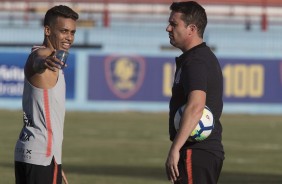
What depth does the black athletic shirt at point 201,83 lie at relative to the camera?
245 inches

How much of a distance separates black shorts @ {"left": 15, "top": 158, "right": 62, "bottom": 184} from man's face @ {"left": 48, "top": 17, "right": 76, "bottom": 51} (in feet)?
2.62

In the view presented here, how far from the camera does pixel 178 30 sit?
6410 millimetres

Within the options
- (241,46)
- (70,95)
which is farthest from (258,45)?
(70,95)

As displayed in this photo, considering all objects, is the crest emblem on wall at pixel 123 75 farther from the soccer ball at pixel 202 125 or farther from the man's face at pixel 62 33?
the soccer ball at pixel 202 125

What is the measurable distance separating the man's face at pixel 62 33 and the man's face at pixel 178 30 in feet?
2.35

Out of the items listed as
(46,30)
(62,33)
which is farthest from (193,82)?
(46,30)

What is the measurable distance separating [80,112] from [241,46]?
273 inches

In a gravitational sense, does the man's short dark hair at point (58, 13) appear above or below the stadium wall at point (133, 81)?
above

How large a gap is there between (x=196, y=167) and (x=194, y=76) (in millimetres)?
626

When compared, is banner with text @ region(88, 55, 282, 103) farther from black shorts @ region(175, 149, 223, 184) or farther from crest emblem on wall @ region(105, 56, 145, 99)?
black shorts @ region(175, 149, 223, 184)

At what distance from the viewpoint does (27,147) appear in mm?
6586

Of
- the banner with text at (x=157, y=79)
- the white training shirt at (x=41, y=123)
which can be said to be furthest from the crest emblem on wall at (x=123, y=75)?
the white training shirt at (x=41, y=123)

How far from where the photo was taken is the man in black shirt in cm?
625

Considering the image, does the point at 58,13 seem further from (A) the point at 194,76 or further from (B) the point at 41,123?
(A) the point at 194,76
